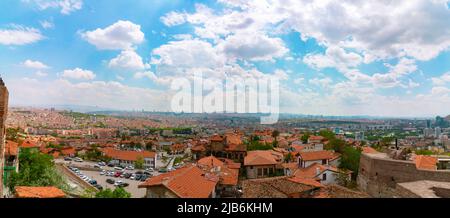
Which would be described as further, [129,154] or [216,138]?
[129,154]

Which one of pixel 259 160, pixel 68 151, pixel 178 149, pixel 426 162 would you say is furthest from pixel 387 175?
pixel 68 151

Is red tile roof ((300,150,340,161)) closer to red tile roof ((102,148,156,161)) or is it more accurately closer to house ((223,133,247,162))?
house ((223,133,247,162))

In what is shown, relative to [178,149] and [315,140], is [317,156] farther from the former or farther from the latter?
[178,149]

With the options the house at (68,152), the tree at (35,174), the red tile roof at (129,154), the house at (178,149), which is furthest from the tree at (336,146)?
the house at (68,152)

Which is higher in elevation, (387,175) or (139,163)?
(387,175)
